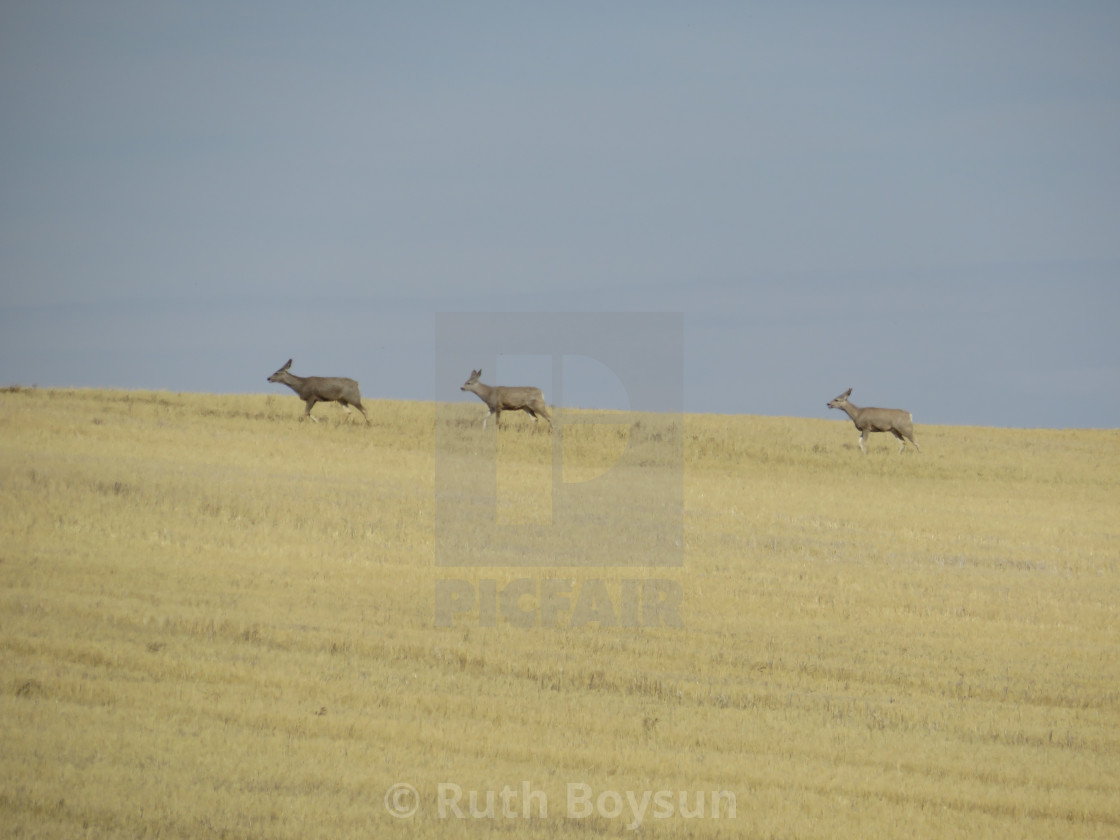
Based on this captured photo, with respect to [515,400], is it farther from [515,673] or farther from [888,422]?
[515,673]

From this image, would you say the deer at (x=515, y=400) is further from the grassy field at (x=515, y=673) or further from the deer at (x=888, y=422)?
the grassy field at (x=515, y=673)

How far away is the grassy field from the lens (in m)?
8.58

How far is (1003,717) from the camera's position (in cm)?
1191

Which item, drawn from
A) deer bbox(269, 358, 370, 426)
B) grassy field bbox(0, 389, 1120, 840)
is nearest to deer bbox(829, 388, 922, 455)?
grassy field bbox(0, 389, 1120, 840)
